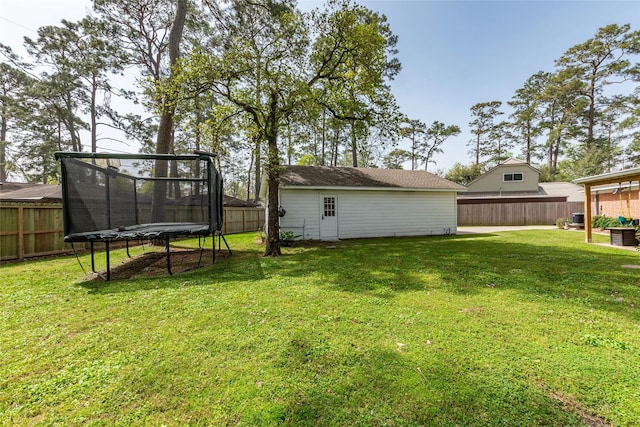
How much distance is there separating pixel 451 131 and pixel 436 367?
32.3 metres

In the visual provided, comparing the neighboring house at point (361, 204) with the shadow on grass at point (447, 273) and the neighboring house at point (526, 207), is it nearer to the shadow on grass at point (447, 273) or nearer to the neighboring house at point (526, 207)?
the shadow on grass at point (447, 273)

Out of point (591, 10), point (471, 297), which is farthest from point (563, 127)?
point (471, 297)

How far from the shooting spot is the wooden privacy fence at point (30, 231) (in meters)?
7.10

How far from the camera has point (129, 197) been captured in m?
Answer: 6.85

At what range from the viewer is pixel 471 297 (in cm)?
390

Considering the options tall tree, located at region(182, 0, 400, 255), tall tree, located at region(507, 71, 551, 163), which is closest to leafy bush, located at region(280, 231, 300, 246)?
tall tree, located at region(182, 0, 400, 255)

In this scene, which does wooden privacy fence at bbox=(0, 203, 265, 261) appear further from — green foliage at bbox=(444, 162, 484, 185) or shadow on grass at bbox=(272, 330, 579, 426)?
green foliage at bbox=(444, 162, 484, 185)

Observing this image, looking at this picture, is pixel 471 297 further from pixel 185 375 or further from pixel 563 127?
pixel 563 127

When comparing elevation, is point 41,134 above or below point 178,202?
above

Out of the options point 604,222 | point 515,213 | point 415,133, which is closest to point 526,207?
point 515,213

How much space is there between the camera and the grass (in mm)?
1749

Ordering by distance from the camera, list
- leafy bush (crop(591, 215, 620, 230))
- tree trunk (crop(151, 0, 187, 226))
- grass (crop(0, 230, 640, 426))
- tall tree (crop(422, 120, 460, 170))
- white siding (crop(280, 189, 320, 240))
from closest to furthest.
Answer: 1. grass (crop(0, 230, 640, 426))
2. tree trunk (crop(151, 0, 187, 226))
3. white siding (crop(280, 189, 320, 240))
4. leafy bush (crop(591, 215, 620, 230))
5. tall tree (crop(422, 120, 460, 170))

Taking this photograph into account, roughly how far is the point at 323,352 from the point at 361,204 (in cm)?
969

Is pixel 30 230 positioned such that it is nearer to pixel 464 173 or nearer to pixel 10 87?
pixel 10 87
